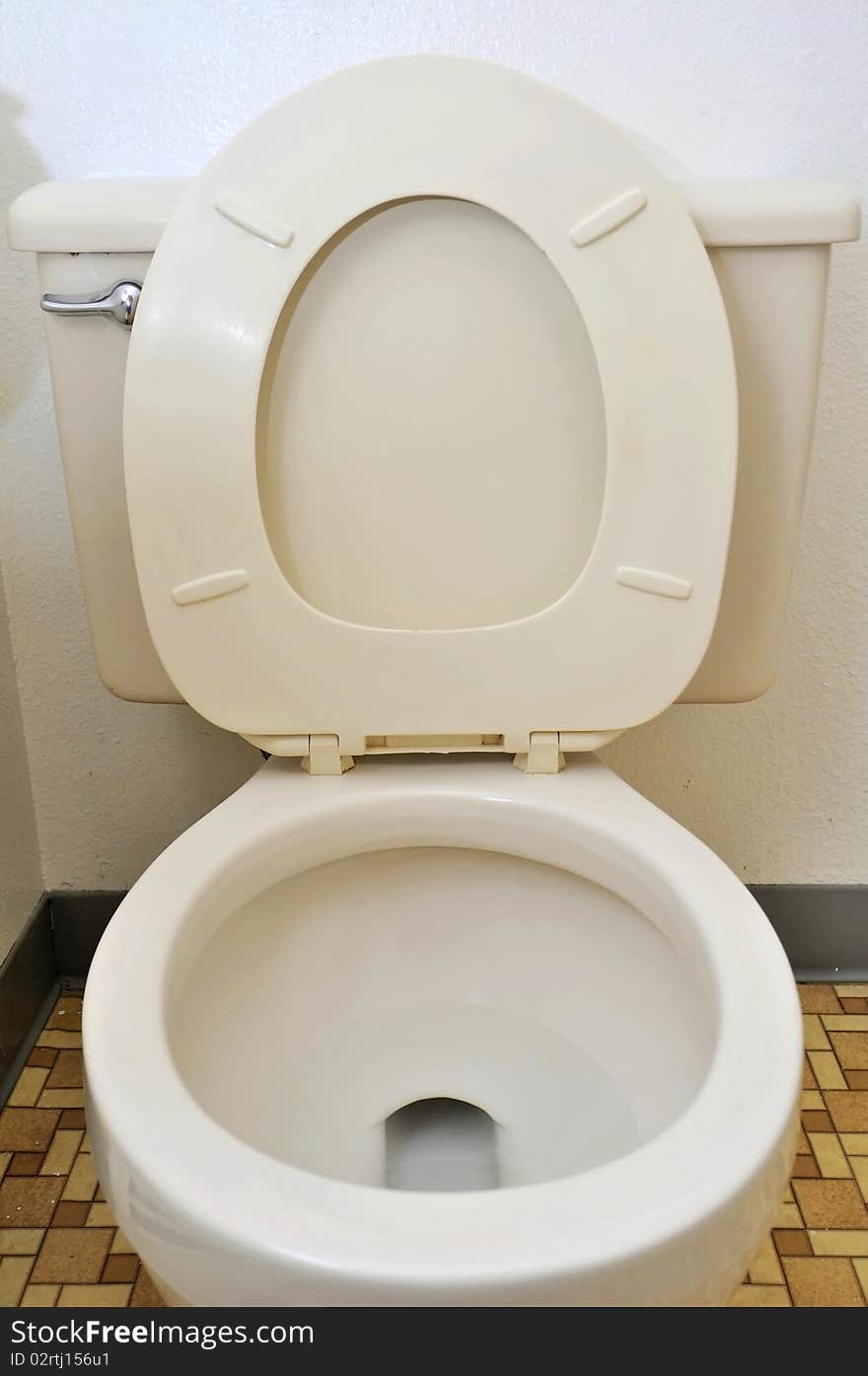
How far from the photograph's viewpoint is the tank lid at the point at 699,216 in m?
0.78

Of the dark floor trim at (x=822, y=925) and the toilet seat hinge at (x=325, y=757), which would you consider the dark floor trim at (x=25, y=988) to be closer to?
the toilet seat hinge at (x=325, y=757)

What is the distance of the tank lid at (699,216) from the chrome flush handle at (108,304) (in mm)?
27

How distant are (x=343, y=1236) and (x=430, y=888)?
40cm

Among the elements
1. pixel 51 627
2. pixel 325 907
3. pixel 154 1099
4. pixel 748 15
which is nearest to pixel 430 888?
pixel 325 907

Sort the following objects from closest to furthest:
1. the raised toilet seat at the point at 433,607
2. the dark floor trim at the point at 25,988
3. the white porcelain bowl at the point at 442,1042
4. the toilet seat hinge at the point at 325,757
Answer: the white porcelain bowl at the point at 442,1042 < the raised toilet seat at the point at 433,607 < the toilet seat hinge at the point at 325,757 < the dark floor trim at the point at 25,988

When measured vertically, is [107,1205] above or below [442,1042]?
below

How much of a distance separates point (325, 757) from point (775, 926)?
60 cm

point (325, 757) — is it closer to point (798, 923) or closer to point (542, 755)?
point (542, 755)

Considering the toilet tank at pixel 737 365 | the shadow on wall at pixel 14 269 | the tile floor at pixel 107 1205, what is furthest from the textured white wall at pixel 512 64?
the tile floor at pixel 107 1205

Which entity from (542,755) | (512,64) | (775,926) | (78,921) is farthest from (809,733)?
(78,921)

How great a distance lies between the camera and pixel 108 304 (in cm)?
80

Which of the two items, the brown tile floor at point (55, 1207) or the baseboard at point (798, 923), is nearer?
the brown tile floor at point (55, 1207)

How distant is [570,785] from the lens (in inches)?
32.8

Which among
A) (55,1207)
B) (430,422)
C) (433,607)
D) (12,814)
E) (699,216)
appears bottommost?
(55,1207)
